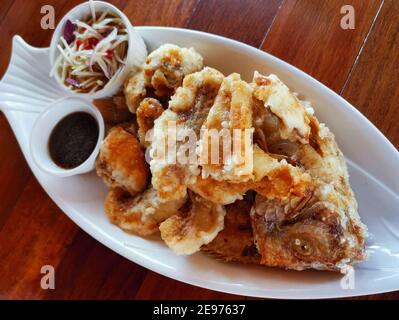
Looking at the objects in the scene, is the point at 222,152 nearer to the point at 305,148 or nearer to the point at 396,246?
the point at 305,148

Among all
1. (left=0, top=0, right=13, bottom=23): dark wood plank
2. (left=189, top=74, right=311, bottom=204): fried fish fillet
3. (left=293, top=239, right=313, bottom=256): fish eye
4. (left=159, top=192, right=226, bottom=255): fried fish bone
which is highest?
(left=189, top=74, right=311, bottom=204): fried fish fillet

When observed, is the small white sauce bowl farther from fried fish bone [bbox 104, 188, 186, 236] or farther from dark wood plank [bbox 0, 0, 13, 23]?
dark wood plank [bbox 0, 0, 13, 23]

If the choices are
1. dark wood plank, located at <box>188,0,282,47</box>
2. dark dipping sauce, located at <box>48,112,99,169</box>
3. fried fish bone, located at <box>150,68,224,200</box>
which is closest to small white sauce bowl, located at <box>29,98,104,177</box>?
dark dipping sauce, located at <box>48,112,99,169</box>

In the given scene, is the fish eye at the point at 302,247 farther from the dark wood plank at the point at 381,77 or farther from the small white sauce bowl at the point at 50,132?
the small white sauce bowl at the point at 50,132

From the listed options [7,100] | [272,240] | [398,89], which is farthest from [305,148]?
[7,100]

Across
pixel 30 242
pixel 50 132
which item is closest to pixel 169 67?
pixel 50 132

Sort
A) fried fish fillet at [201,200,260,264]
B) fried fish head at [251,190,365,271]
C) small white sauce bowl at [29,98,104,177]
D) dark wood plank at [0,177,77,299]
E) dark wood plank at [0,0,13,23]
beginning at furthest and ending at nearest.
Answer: dark wood plank at [0,0,13,23]
dark wood plank at [0,177,77,299]
small white sauce bowl at [29,98,104,177]
fried fish fillet at [201,200,260,264]
fried fish head at [251,190,365,271]

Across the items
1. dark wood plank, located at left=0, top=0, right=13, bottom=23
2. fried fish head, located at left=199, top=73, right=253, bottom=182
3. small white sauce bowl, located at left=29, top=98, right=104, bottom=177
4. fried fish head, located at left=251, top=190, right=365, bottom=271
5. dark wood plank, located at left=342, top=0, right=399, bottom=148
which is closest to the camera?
fried fish head, located at left=199, top=73, right=253, bottom=182

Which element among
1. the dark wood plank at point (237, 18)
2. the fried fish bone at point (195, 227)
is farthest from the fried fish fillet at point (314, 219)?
the dark wood plank at point (237, 18)
